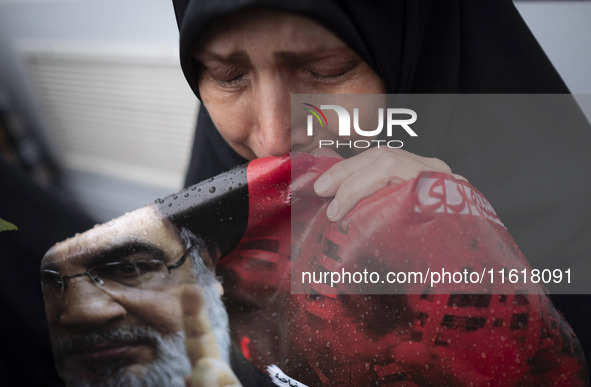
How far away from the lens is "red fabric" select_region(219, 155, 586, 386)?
15.5 inches

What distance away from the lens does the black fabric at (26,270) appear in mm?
677

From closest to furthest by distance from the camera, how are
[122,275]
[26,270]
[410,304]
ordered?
Result: [410,304], [122,275], [26,270]

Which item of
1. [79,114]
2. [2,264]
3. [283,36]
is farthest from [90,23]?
[283,36]

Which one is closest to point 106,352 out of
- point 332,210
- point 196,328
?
point 196,328

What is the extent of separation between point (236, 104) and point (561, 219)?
52 cm

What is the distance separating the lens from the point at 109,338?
0.54 metres

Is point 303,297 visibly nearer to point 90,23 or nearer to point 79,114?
point 90,23

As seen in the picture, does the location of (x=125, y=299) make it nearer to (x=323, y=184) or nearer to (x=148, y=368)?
(x=148, y=368)

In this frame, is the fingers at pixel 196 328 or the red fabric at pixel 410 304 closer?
the red fabric at pixel 410 304

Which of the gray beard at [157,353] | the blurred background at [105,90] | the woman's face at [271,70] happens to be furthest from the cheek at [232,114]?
the blurred background at [105,90]

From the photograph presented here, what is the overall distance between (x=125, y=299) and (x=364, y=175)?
0.36 m

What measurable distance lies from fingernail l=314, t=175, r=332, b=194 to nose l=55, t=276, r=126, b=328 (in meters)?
0.31

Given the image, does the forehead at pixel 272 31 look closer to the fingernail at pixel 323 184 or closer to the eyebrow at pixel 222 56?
the eyebrow at pixel 222 56

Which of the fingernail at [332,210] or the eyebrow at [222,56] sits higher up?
the eyebrow at [222,56]
